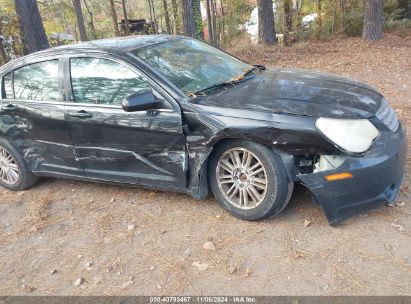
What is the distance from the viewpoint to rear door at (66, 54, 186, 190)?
3.81 meters

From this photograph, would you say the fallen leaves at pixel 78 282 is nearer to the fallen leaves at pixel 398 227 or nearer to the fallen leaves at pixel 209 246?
→ the fallen leaves at pixel 209 246

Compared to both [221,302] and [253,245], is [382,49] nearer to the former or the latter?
[253,245]

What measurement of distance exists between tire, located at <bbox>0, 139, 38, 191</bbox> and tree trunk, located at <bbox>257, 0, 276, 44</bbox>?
9423 mm

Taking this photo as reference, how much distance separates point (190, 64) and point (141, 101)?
868 mm

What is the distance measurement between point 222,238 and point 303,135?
3.79ft

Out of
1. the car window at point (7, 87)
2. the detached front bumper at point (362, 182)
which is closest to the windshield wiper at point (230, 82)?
the detached front bumper at point (362, 182)

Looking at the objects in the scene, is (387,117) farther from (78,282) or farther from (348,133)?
(78,282)

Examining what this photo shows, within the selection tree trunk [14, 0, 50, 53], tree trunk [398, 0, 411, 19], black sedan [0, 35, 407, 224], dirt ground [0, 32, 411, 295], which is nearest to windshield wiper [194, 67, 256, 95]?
black sedan [0, 35, 407, 224]

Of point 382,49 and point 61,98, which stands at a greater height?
point 61,98

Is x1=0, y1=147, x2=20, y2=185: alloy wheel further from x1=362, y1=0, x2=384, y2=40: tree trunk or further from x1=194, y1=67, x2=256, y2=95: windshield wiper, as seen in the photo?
x1=362, y1=0, x2=384, y2=40: tree trunk

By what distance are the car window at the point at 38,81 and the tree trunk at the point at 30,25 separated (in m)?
7.16

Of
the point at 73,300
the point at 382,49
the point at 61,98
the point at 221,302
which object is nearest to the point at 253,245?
the point at 221,302

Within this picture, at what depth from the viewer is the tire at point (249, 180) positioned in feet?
11.2

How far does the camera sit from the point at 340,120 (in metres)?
3.22
